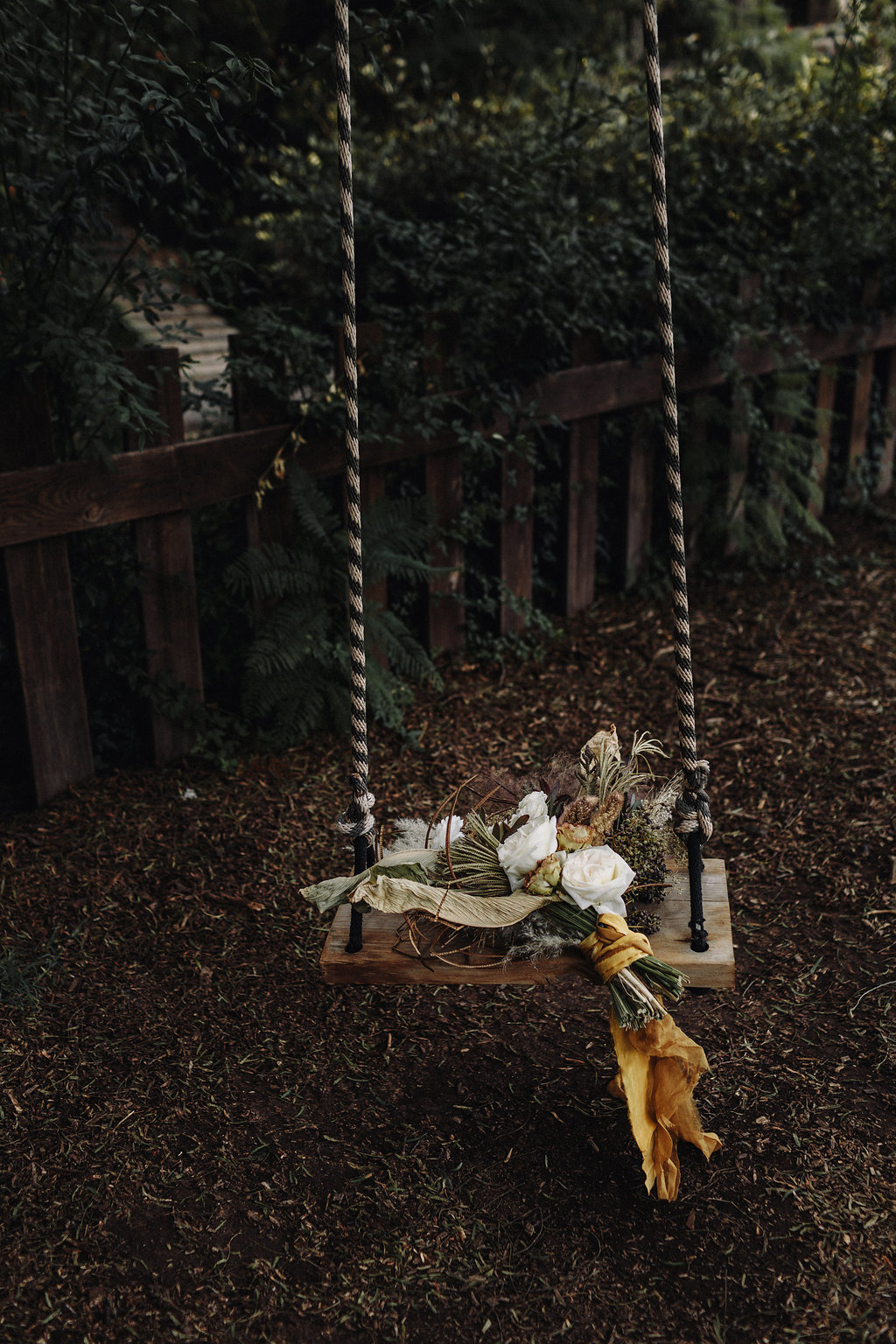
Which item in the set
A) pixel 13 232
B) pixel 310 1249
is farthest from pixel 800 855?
pixel 13 232

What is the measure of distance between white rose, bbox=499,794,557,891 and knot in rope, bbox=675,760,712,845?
27cm

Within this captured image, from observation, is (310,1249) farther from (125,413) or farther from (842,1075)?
(125,413)

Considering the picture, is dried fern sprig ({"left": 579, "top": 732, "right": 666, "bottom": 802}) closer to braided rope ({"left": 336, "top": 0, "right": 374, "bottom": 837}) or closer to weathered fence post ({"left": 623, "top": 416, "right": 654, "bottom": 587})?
braided rope ({"left": 336, "top": 0, "right": 374, "bottom": 837})

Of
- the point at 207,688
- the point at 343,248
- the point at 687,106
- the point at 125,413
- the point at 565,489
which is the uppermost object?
the point at 687,106

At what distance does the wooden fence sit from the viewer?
3350mm

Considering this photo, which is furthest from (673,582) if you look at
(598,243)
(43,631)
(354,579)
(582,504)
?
(598,243)

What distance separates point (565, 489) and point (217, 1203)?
3.70 meters

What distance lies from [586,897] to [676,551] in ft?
2.37

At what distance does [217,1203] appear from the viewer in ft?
7.36

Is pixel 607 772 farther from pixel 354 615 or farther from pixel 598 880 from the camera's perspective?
pixel 354 615

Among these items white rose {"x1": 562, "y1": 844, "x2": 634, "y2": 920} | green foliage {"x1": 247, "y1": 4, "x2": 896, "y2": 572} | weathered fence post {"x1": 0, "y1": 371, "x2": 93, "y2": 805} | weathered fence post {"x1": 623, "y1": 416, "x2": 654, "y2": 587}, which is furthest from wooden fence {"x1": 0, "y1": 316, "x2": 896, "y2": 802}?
white rose {"x1": 562, "y1": 844, "x2": 634, "y2": 920}

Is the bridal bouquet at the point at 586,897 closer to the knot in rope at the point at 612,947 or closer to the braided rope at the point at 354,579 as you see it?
the knot in rope at the point at 612,947

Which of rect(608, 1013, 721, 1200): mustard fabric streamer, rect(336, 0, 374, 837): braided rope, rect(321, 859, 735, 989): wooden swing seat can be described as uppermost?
rect(336, 0, 374, 837): braided rope

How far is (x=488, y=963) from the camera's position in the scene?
2166 millimetres
